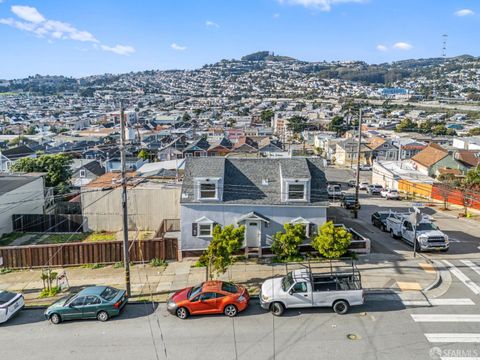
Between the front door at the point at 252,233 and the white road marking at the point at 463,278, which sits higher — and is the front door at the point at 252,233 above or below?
above

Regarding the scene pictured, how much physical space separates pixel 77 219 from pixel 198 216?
13.1 m

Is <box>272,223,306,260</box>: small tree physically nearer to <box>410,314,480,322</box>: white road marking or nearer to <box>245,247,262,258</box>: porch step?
<box>245,247,262,258</box>: porch step

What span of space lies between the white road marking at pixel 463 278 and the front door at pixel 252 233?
990 centimetres

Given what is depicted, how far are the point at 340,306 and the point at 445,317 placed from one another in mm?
3888

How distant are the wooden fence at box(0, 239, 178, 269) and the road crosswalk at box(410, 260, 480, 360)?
13181mm

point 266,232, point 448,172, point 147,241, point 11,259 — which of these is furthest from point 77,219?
point 448,172

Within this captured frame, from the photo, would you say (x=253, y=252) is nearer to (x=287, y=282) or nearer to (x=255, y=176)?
(x=255, y=176)

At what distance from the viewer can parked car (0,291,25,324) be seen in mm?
16250

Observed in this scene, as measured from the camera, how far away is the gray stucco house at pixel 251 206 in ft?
74.8

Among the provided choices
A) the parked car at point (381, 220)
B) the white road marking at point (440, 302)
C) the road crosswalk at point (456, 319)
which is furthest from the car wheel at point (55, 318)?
the parked car at point (381, 220)

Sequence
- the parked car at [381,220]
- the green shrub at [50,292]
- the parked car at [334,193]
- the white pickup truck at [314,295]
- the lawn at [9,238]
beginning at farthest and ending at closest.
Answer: the parked car at [334,193] < the lawn at [9,238] < the parked car at [381,220] < the green shrub at [50,292] < the white pickup truck at [314,295]

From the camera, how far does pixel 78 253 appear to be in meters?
22.9

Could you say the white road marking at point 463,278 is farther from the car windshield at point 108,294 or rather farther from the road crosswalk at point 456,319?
the car windshield at point 108,294

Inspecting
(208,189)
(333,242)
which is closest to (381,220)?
(333,242)
